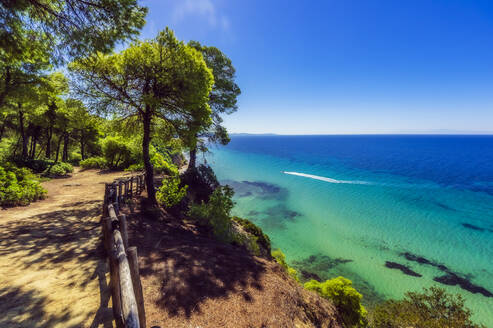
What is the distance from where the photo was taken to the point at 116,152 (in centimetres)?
1978

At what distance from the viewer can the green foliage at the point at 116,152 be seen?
62.5 ft

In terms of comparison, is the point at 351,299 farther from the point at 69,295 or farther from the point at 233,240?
the point at 69,295

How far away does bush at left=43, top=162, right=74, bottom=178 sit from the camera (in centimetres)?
1584

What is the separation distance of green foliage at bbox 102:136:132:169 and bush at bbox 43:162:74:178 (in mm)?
3224

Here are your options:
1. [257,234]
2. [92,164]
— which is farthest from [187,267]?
[92,164]

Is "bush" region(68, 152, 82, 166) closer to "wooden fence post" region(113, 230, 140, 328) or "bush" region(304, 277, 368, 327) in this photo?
"wooden fence post" region(113, 230, 140, 328)

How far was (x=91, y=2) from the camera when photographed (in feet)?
21.1

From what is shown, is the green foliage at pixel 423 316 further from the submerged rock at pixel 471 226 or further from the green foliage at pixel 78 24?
the submerged rock at pixel 471 226

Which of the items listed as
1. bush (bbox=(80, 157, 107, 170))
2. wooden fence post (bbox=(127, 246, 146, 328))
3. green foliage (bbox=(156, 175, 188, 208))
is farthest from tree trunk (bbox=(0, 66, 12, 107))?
wooden fence post (bbox=(127, 246, 146, 328))

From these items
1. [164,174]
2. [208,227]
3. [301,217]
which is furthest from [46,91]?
[301,217]

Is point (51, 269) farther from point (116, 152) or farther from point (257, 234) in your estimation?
point (116, 152)

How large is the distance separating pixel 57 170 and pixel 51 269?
16399 millimetres

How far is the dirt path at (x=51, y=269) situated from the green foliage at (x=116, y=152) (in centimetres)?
1119

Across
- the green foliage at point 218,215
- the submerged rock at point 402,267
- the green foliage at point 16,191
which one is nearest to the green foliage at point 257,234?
the green foliage at point 218,215
